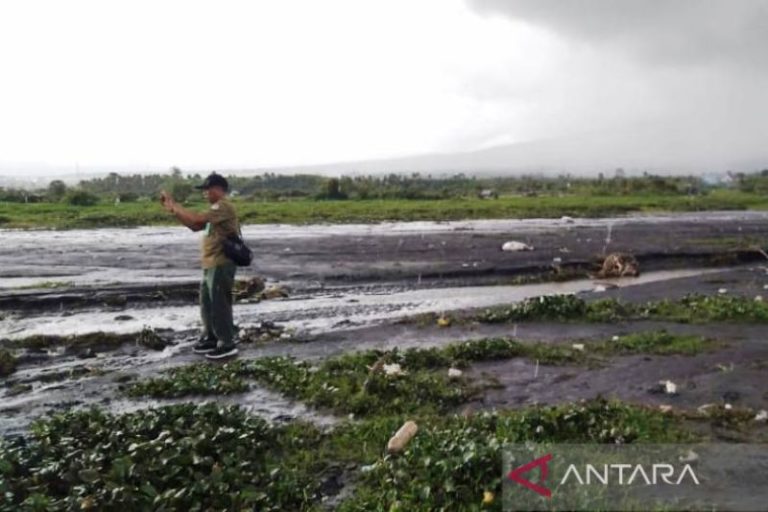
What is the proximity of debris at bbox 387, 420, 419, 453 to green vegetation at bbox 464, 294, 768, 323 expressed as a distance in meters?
6.34

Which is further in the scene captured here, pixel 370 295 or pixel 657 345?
pixel 370 295

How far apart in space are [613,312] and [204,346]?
7829 millimetres

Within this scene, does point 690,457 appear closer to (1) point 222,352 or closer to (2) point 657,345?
(2) point 657,345

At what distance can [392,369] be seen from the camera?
27.8ft

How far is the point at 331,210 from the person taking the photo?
48188 millimetres

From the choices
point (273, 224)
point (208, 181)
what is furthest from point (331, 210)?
point (208, 181)

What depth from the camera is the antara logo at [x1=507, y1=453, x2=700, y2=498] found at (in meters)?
4.90

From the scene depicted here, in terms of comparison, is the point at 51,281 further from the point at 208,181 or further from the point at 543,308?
the point at 543,308

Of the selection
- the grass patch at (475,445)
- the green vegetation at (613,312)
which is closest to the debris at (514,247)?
the green vegetation at (613,312)

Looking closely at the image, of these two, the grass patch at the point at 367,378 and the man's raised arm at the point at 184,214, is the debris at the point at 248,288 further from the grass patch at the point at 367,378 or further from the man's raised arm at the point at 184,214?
the grass patch at the point at 367,378

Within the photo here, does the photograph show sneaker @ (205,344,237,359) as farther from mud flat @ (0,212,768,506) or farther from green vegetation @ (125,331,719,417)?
green vegetation @ (125,331,719,417)

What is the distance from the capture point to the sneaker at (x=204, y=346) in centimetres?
1027

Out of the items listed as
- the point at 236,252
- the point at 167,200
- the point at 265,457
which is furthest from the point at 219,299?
the point at 265,457

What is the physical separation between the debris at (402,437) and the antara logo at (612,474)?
1.33 metres
